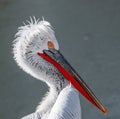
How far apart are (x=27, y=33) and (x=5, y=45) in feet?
11.5

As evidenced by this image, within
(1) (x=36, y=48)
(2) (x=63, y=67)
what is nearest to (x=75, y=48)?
(2) (x=63, y=67)

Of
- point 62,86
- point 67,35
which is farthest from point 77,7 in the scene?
point 62,86

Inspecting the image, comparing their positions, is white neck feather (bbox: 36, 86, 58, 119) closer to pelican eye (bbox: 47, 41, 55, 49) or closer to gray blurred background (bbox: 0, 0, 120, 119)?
pelican eye (bbox: 47, 41, 55, 49)

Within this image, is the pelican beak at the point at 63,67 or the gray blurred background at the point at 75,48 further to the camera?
the gray blurred background at the point at 75,48

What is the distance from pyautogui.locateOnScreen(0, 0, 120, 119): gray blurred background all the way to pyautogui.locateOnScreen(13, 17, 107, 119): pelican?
1.50 metres

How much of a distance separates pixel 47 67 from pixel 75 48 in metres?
2.93

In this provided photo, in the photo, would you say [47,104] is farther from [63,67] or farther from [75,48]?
[75,48]

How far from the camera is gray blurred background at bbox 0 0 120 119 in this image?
528 centimetres

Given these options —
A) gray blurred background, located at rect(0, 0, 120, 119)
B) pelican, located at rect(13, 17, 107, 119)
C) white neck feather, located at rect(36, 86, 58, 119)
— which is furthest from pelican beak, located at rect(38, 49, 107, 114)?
gray blurred background, located at rect(0, 0, 120, 119)

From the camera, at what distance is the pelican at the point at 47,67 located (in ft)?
10.8

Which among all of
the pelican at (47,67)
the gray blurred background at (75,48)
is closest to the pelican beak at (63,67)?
the pelican at (47,67)

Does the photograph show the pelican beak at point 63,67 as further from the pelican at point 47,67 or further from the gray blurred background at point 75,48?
the gray blurred background at point 75,48

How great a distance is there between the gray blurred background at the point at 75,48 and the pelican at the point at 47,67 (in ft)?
4.94

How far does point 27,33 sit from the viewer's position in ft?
10.9
